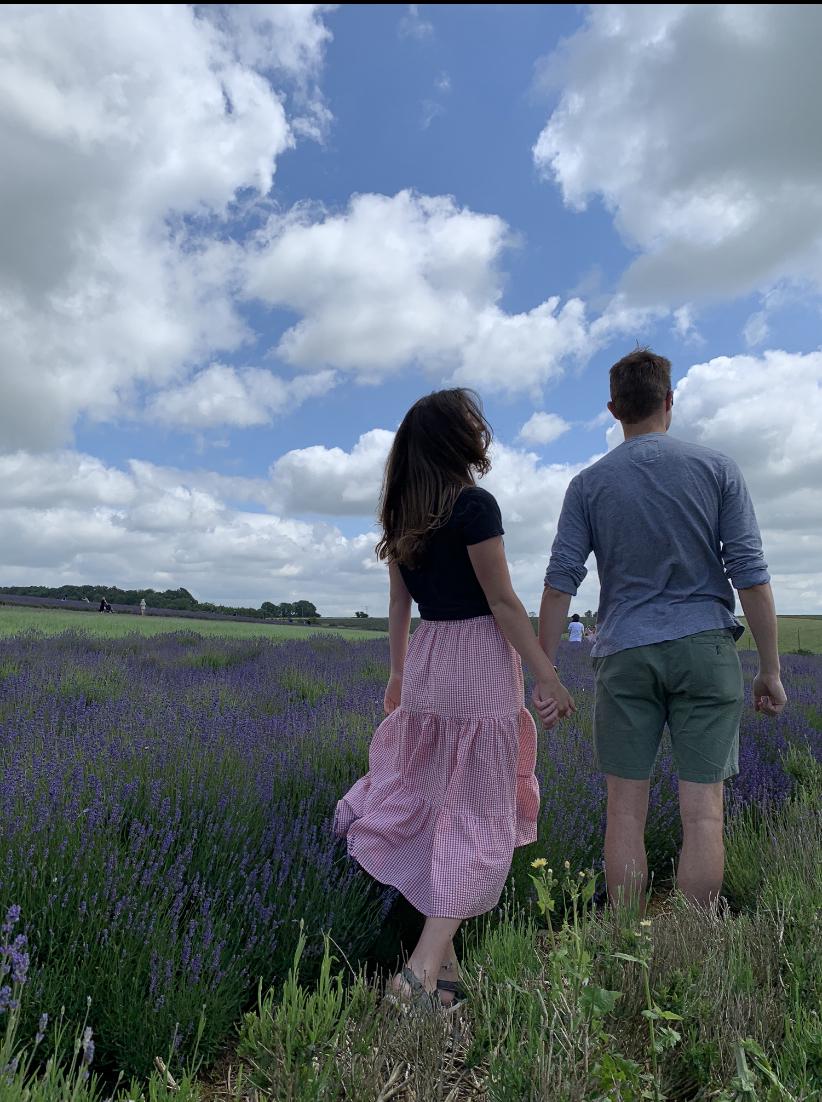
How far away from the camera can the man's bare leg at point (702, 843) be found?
8.64 ft

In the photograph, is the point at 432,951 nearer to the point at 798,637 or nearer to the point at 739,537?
the point at 739,537

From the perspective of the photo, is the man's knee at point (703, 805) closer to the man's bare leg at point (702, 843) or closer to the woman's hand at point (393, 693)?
the man's bare leg at point (702, 843)

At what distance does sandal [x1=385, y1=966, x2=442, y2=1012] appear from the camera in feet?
6.47

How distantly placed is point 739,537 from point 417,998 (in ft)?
5.90

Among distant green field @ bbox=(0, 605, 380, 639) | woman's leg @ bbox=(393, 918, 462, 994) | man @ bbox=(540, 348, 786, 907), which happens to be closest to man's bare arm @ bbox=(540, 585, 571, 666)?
man @ bbox=(540, 348, 786, 907)

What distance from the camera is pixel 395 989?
2.10 metres

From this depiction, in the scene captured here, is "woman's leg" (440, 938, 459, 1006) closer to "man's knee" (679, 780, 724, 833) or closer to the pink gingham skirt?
the pink gingham skirt

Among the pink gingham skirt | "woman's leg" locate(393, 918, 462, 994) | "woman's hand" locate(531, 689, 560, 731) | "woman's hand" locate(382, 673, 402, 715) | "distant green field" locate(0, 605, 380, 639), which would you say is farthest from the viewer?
"distant green field" locate(0, 605, 380, 639)

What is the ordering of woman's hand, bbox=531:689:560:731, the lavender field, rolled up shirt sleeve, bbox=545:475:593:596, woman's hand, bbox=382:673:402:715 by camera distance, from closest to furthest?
Result: the lavender field → woman's hand, bbox=531:689:560:731 → rolled up shirt sleeve, bbox=545:475:593:596 → woman's hand, bbox=382:673:402:715

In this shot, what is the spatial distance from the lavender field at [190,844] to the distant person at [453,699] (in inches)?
11.3

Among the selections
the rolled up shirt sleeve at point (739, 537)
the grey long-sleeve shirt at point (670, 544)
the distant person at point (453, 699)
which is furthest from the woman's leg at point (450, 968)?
the rolled up shirt sleeve at point (739, 537)

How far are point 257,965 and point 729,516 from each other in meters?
2.11

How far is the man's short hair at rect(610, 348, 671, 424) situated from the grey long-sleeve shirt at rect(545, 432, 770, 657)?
0.37ft

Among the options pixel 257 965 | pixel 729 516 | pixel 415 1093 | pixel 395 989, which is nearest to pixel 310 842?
pixel 257 965
